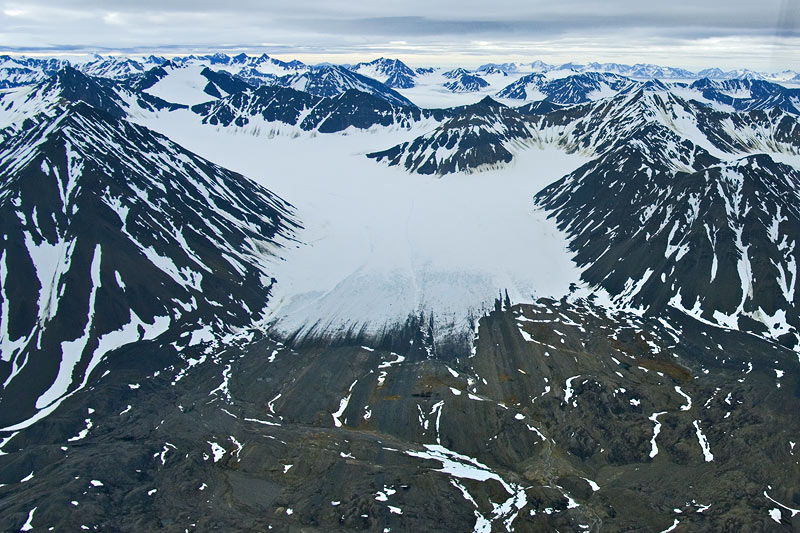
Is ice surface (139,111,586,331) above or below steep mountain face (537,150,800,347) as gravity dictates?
below

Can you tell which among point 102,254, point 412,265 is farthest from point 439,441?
point 102,254

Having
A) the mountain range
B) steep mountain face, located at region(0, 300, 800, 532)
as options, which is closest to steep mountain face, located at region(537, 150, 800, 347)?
the mountain range

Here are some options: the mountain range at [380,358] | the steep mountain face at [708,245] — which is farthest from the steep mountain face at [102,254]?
the steep mountain face at [708,245]

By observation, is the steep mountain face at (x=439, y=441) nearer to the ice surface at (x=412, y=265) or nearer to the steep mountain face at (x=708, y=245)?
the steep mountain face at (x=708, y=245)

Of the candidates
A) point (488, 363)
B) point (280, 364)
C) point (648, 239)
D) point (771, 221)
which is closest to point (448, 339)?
point (488, 363)

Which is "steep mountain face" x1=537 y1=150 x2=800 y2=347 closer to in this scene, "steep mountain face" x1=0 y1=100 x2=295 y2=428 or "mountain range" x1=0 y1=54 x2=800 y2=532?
"mountain range" x1=0 y1=54 x2=800 y2=532

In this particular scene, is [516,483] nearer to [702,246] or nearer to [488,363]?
[488,363]

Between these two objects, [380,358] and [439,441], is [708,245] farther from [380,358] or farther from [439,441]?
[439,441]

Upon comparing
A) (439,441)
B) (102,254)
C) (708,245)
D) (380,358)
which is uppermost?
(708,245)
